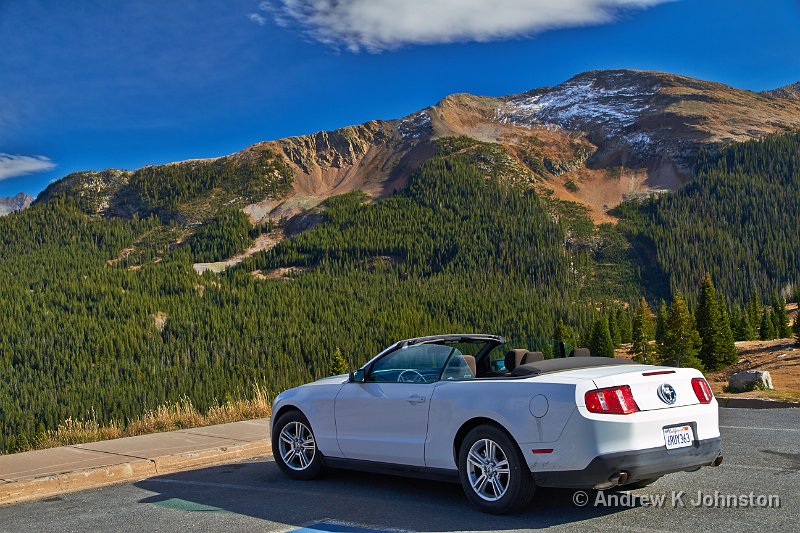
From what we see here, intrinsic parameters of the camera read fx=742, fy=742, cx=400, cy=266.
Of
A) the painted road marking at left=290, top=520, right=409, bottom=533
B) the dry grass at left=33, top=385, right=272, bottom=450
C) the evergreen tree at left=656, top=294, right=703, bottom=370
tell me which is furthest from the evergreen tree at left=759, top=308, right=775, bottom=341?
the painted road marking at left=290, top=520, right=409, bottom=533

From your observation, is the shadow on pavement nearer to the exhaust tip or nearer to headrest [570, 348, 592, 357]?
the exhaust tip

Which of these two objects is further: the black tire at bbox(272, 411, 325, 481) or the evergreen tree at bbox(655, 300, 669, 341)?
the evergreen tree at bbox(655, 300, 669, 341)

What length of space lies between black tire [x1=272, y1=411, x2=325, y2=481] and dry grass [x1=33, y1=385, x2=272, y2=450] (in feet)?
15.7

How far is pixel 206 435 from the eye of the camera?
1208cm

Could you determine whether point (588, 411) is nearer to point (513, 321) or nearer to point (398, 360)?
point (398, 360)

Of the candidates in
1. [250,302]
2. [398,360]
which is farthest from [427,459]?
[250,302]

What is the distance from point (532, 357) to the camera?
7559 millimetres

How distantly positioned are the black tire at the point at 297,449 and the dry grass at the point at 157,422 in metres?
4.79

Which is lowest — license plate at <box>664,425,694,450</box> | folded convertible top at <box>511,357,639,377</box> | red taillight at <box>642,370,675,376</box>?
license plate at <box>664,425,694,450</box>

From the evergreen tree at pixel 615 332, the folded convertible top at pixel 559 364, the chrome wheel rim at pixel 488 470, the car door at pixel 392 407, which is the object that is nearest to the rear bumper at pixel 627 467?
the chrome wheel rim at pixel 488 470

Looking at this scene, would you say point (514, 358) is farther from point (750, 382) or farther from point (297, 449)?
point (750, 382)

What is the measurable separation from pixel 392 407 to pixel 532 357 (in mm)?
1564

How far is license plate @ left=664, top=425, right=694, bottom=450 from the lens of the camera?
6.49 metres

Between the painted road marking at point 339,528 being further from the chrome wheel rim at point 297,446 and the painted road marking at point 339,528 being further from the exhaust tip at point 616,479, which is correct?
the chrome wheel rim at point 297,446
